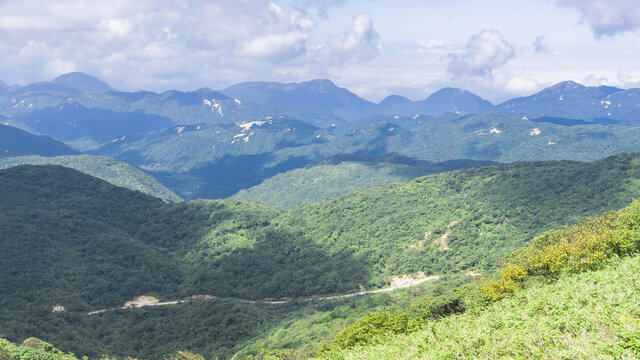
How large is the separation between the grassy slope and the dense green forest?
3119 cm

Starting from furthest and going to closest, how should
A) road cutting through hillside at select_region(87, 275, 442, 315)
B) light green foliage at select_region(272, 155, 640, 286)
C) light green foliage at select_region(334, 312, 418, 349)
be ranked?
1. light green foliage at select_region(272, 155, 640, 286)
2. road cutting through hillside at select_region(87, 275, 442, 315)
3. light green foliage at select_region(334, 312, 418, 349)

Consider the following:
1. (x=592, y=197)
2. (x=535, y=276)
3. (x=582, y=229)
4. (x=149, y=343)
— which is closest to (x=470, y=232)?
(x=592, y=197)

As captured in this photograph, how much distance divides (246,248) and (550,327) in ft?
460

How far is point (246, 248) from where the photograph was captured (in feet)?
537

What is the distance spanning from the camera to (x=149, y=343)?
323ft

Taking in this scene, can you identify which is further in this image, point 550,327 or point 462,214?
point 462,214

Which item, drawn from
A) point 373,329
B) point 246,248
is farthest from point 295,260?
point 373,329

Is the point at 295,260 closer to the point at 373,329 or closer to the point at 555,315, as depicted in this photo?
the point at 373,329

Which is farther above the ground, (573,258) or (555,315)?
(555,315)

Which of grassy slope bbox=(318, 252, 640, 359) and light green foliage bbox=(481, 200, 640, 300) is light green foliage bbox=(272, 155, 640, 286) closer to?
light green foliage bbox=(481, 200, 640, 300)

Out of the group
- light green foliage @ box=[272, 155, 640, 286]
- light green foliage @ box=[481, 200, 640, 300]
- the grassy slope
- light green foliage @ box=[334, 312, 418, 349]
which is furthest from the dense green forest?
the grassy slope

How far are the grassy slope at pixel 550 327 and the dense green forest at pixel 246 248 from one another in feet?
102

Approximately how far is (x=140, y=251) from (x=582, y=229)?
436ft

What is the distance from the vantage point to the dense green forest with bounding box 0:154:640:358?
Answer: 99.6 metres
